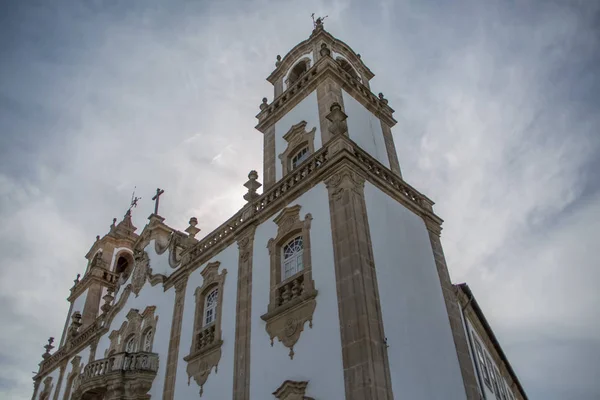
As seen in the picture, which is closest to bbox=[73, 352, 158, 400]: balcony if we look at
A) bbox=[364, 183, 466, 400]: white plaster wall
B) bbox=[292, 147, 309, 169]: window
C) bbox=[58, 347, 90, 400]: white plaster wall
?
bbox=[58, 347, 90, 400]: white plaster wall

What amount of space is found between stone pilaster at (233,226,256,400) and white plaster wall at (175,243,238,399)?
0.98 feet

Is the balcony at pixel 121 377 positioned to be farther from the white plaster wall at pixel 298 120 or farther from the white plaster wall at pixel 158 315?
the white plaster wall at pixel 298 120

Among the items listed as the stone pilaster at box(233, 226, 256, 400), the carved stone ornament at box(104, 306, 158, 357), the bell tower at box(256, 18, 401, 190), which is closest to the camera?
the stone pilaster at box(233, 226, 256, 400)

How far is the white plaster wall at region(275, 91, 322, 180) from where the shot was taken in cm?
1577

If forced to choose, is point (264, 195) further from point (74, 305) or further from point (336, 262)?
point (74, 305)

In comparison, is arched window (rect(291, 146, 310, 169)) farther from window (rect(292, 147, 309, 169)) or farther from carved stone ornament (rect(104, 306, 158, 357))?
carved stone ornament (rect(104, 306, 158, 357))

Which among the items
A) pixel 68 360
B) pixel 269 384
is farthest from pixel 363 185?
pixel 68 360

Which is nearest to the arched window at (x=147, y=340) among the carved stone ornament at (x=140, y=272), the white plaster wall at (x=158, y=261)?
the white plaster wall at (x=158, y=261)

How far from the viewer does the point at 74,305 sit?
96.0ft

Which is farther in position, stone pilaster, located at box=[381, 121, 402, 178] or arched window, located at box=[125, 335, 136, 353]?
arched window, located at box=[125, 335, 136, 353]

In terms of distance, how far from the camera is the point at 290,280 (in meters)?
12.5

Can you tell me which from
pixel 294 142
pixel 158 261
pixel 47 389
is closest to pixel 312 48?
pixel 294 142

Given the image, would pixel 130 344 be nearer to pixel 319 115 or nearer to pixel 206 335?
pixel 206 335

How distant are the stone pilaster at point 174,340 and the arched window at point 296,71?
8.56m
